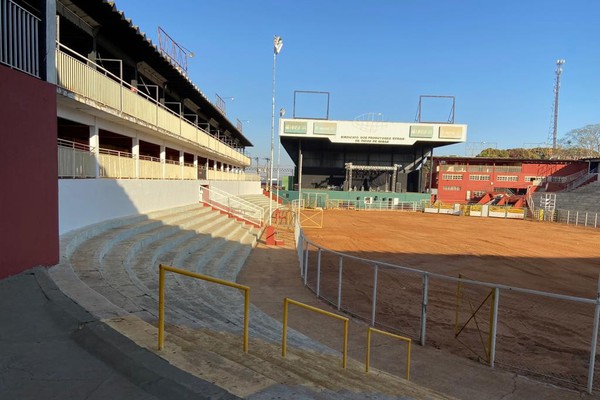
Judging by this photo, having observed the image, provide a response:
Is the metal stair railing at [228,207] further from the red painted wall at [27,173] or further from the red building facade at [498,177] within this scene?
the red building facade at [498,177]

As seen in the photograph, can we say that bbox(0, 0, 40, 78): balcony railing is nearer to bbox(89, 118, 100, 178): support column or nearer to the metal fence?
bbox(89, 118, 100, 178): support column

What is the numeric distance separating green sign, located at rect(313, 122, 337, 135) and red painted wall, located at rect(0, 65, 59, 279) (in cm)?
5061

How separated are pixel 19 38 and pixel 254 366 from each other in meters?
6.93

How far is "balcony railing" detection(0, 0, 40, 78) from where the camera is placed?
5793mm

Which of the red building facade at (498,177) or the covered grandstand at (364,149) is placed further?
the red building facade at (498,177)

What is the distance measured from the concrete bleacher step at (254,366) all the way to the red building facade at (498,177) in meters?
61.3

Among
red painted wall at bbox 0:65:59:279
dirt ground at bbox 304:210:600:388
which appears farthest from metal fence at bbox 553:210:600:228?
red painted wall at bbox 0:65:59:279

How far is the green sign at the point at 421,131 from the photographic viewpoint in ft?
182

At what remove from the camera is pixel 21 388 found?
282 cm

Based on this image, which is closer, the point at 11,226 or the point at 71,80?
the point at 11,226

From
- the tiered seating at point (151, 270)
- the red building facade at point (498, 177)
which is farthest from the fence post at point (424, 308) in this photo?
the red building facade at point (498, 177)

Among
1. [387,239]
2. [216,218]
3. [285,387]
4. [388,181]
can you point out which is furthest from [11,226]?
[388,181]

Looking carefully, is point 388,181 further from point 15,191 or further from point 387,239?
point 15,191

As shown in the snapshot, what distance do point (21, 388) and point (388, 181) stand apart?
206 feet
